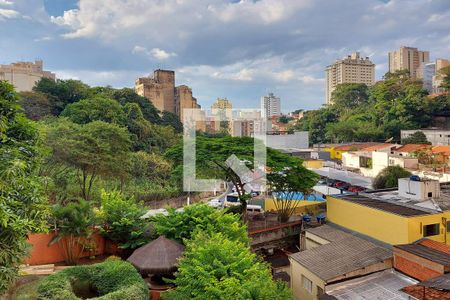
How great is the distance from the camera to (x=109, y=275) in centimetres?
951

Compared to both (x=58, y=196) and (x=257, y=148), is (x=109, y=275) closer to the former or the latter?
(x=257, y=148)

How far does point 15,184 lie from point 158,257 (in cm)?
564

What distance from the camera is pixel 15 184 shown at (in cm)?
579

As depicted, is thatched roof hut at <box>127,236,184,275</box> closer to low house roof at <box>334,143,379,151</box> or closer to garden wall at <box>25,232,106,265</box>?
garden wall at <box>25,232,106,265</box>

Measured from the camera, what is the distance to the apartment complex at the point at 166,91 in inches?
2403

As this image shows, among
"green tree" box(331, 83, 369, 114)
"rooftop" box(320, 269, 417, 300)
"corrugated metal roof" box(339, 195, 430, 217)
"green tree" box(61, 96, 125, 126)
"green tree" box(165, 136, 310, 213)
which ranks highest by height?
"green tree" box(331, 83, 369, 114)

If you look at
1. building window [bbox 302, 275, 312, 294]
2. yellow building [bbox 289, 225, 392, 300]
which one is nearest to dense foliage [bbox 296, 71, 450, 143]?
yellow building [bbox 289, 225, 392, 300]

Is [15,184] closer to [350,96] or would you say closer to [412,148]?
[412,148]

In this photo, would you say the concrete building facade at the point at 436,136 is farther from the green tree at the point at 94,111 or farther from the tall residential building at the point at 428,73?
the tall residential building at the point at 428,73

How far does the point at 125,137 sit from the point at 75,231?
1085 cm

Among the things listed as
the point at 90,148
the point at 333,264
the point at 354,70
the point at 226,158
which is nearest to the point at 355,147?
the point at 226,158

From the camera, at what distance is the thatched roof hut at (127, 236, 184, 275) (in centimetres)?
1031

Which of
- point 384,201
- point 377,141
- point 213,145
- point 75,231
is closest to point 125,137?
Answer: point 213,145

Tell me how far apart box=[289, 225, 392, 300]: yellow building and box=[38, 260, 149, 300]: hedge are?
5.00 meters
